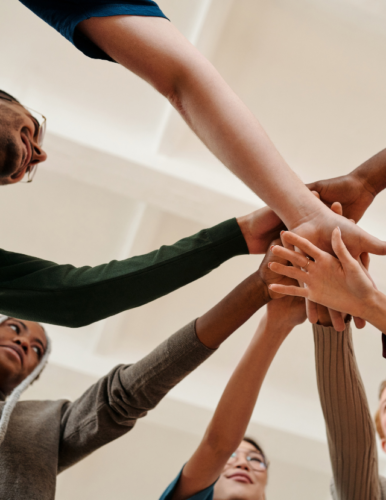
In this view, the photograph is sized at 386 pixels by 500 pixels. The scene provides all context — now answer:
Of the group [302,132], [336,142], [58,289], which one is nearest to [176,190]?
[302,132]

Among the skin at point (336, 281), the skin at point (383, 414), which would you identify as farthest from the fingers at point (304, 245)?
the skin at point (383, 414)

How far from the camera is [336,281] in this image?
3.54ft

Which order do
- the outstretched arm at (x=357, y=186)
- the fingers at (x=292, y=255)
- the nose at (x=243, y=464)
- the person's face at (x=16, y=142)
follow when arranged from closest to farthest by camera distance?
the fingers at (x=292, y=255)
the person's face at (x=16, y=142)
the outstretched arm at (x=357, y=186)
the nose at (x=243, y=464)

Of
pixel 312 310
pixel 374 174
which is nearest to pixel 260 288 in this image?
pixel 312 310

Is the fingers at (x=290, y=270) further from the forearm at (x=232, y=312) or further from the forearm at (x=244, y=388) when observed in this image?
the forearm at (x=244, y=388)

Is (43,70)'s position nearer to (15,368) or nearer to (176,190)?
(176,190)

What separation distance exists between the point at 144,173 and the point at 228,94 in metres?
1.71

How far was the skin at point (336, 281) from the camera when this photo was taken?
1.04 metres

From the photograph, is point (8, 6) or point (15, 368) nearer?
point (15, 368)

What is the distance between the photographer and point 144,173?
271 centimetres

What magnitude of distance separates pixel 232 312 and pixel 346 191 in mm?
501

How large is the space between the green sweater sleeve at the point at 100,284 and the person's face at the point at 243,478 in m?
1.26

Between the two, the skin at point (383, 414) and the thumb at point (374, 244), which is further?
the skin at point (383, 414)

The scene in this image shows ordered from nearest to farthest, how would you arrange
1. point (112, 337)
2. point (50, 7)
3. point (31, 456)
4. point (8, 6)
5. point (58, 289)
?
point (50, 7) < point (58, 289) < point (31, 456) < point (8, 6) < point (112, 337)
